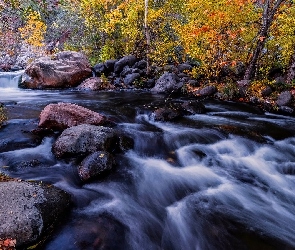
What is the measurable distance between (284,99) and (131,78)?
320 inches

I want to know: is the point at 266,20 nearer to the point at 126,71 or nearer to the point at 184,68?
the point at 184,68

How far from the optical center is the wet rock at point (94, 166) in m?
5.35

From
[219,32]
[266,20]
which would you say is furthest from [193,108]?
[266,20]

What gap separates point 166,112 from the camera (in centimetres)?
919

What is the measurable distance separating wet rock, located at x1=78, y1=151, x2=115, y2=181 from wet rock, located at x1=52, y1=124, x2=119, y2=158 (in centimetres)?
50

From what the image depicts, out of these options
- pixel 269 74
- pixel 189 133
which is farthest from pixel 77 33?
pixel 189 133

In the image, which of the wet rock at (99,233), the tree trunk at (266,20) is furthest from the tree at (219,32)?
the wet rock at (99,233)

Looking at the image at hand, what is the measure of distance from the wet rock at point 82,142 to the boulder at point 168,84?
8096 mm

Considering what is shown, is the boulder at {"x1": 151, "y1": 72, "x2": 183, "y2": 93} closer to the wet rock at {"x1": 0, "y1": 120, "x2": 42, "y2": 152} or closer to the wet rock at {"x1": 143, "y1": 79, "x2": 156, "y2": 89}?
the wet rock at {"x1": 143, "y1": 79, "x2": 156, "y2": 89}

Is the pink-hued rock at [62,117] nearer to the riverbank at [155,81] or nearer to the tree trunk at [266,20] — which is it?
the riverbank at [155,81]

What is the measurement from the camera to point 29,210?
12.3 ft

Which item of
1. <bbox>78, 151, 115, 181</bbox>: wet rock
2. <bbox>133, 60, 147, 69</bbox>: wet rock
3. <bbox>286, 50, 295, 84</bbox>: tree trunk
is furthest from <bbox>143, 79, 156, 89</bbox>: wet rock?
<bbox>78, 151, 115, 181</bbox>: wet rock

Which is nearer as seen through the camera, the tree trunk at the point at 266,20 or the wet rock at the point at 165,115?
the wet rock at the point at 165,115

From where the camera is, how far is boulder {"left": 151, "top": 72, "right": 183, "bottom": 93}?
13.9 m
